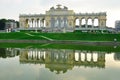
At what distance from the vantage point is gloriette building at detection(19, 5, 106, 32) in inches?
3949

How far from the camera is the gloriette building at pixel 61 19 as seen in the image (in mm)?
100312

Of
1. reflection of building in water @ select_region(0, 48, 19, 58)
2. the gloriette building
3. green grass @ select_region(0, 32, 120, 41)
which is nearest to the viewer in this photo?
reflection of building in water @ select_region(0, 48, 19, 58)

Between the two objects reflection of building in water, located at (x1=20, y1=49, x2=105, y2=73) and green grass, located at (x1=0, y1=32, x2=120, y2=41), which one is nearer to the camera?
reflection of building in water, located at (x1=20, y1=49, x2=105, y2=73)

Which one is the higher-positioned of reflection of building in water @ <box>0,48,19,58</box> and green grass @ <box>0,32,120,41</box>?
green grass @ <box>0,32,120,41</box>

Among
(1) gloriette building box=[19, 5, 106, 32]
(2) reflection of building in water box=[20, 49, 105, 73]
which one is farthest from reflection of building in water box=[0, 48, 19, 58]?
(1) gloriette building box=[19, 5, 106, 32]

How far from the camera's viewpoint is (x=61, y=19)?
10425 centimetres

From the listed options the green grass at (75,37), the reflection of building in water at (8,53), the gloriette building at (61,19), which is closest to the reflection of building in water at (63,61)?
the reflection of building in water at (8,53)

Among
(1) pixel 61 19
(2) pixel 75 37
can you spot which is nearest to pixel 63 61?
(2) pixel 75 37

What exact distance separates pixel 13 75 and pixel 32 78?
5.39 ft

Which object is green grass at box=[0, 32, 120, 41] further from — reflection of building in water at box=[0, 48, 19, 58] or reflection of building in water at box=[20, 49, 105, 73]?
reflection of building in water at box=[20, 49, 105, 73]

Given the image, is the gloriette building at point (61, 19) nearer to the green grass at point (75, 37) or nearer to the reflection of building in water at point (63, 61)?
the green grass at point (75, 37)

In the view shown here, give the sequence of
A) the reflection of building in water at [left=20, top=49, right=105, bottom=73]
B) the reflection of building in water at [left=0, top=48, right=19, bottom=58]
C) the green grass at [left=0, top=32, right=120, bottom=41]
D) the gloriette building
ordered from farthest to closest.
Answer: the gloriette building → the green grass at [left=0, top=32, right=120, bottom=41] → the reflection of building in water at [left=0, top=48, right=19, bottom=58] → the reflection of building in water at [left=20, top=49, right=105, bottom=73]

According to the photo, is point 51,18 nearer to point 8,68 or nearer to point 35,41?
point 35,41

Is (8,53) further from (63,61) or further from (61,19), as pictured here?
(61,19)
